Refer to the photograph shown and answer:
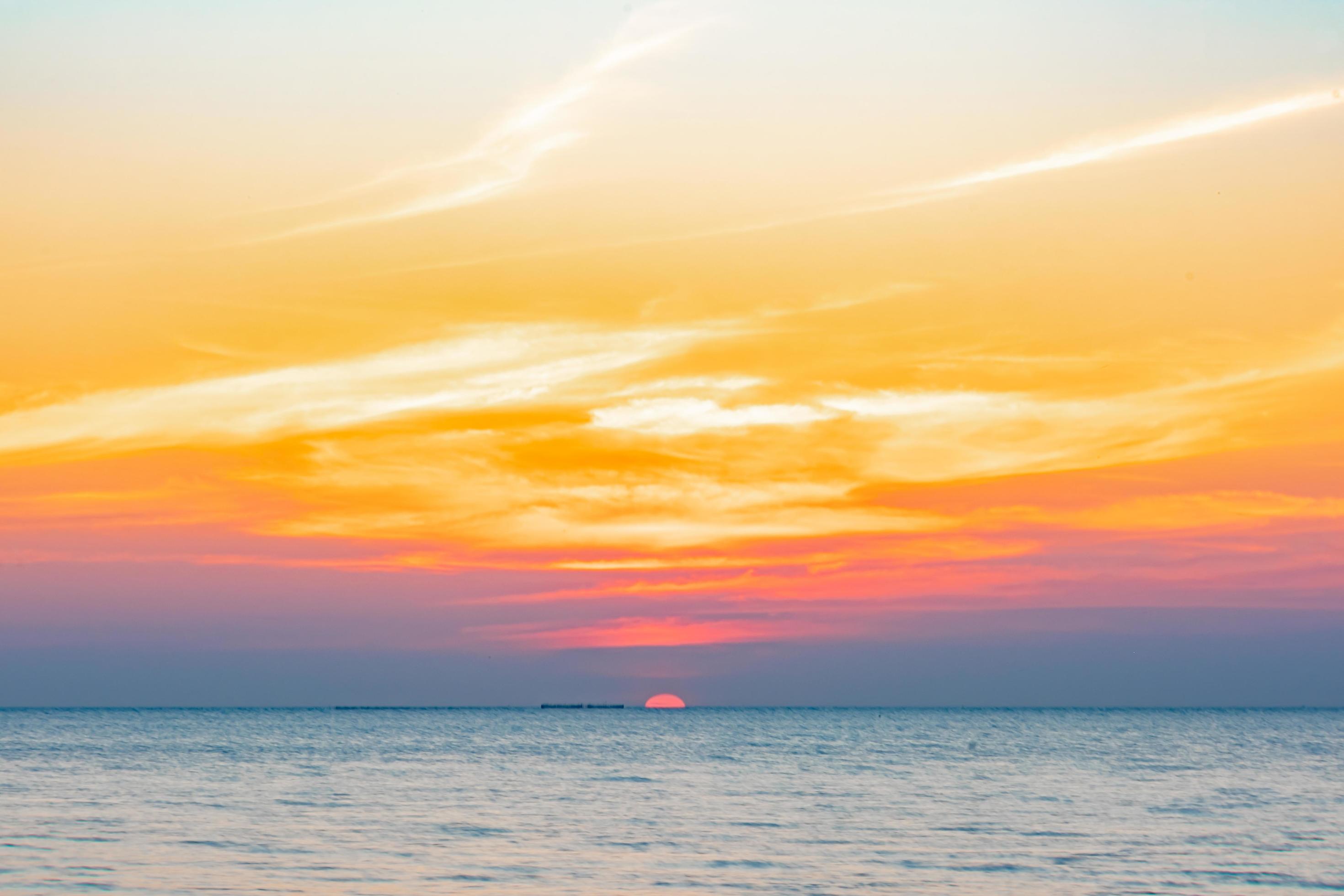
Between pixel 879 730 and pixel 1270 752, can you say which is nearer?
pixel 1270 752

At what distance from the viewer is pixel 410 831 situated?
5000cm

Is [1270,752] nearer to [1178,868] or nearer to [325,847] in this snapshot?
[1178,868]

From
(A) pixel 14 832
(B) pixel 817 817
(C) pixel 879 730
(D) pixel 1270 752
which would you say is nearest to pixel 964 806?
(B) pixel 817 817

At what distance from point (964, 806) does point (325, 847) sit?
30.4 metres

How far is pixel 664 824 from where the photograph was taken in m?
53.8

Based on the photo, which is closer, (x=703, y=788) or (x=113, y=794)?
(x=113, y=794)

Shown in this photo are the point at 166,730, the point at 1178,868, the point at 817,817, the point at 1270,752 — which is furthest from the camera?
the point at 166,730

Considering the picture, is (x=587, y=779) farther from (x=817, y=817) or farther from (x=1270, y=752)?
(x=1270, y=752)

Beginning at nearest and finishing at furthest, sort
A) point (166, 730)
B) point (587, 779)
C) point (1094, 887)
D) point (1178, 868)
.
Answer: point (1094, 887), point (1178, 868), point (587, 779), point (166, 730)

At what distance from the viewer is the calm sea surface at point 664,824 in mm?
38906

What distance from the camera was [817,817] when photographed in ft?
186

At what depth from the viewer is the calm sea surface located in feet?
128

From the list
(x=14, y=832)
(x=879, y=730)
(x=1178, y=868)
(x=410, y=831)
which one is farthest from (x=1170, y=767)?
(x=879, y=730)

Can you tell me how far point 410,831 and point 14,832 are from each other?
45.2 ft
